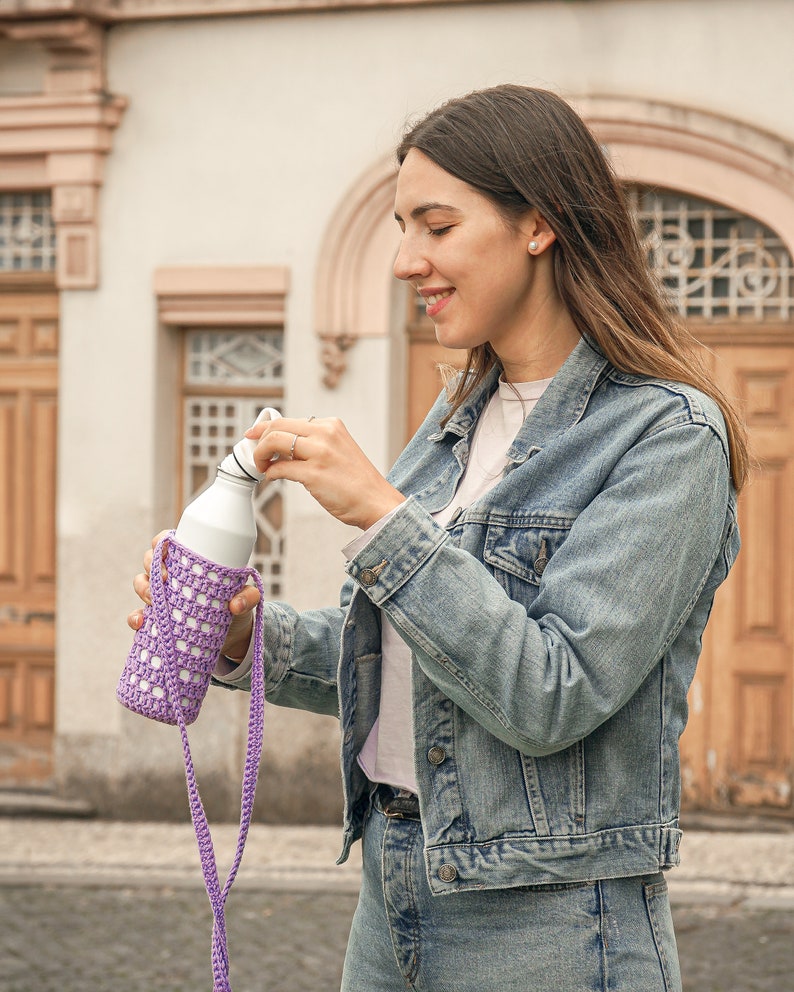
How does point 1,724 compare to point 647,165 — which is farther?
point 1,724

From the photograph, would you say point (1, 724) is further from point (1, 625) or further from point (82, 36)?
point (82, 36)

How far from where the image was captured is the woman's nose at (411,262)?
1.89m

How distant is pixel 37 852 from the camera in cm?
712

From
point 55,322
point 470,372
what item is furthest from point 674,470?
point 55,322

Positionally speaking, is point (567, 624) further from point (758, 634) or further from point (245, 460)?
point (758, 634)

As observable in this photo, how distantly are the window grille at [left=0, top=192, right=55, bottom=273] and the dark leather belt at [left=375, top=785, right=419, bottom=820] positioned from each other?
6.40 metres

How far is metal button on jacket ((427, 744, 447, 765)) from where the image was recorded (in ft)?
6.02

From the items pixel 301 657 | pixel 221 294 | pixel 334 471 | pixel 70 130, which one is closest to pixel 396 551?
pixel 334 471

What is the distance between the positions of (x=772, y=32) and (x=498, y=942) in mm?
5866

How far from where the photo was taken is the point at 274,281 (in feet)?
24.2

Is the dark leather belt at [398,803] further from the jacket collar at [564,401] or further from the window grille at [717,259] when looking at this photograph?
the window grille at [717,259]

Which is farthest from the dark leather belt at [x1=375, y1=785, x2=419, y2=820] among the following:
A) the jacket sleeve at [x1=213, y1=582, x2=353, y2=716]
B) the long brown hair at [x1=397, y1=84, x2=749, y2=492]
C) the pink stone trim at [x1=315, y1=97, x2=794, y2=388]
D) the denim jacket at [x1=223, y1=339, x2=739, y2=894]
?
the pink stone trim at [x1=315, y1=97, x2=794, y2=388]

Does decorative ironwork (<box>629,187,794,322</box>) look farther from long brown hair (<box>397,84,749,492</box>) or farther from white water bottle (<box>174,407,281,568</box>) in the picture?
white water bottle (<box>174,407,281,568</box>)

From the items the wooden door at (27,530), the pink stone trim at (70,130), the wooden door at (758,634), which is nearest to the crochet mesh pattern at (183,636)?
the wooden door at (758,634)
